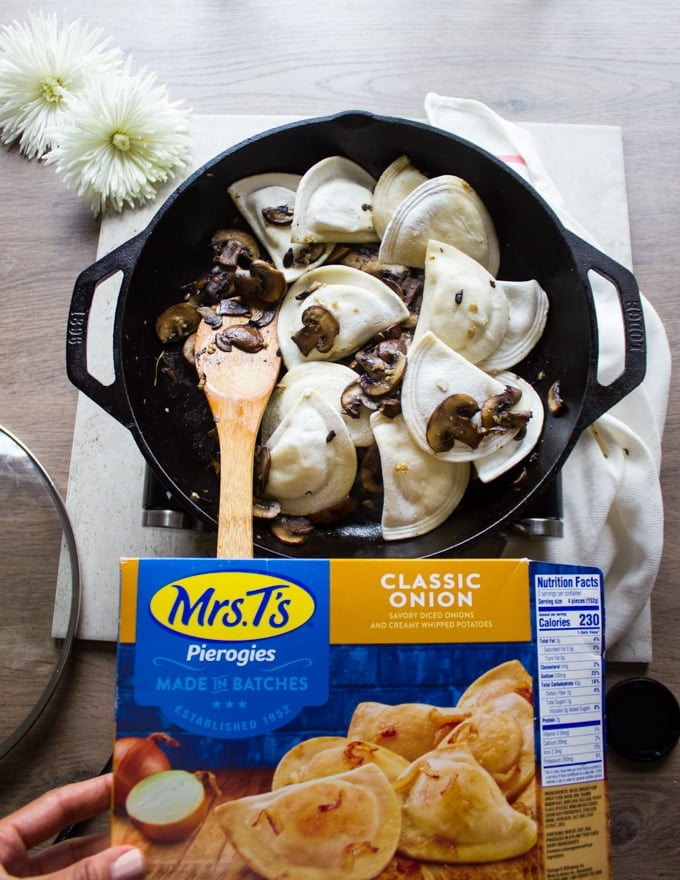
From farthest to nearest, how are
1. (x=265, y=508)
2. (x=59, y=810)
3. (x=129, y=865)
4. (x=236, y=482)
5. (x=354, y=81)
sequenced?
(x=354, y=81) < (x=265, y=508) < (x=236, y=482) < (x=59, y=810) < (x=129, y=865)

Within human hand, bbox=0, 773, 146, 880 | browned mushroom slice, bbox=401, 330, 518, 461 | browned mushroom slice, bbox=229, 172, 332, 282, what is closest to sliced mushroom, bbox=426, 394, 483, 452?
browned mushroom slice, bbox=401, 330, 518, 461

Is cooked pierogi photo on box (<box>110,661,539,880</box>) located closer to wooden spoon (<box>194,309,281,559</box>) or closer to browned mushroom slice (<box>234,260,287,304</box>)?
wooden spoon (<box>194,309,281,559</box>)

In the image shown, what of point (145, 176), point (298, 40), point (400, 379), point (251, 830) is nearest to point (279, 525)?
point (400, 379)

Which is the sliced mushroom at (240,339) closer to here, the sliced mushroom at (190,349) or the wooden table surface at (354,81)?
the sliced mushroom at (190,349)

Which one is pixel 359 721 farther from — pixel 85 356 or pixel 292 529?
pixel 85 356

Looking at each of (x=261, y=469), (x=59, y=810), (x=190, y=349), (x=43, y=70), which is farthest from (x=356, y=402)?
(x=43, y=70)

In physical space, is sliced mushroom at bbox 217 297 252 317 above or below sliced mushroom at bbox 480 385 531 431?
above

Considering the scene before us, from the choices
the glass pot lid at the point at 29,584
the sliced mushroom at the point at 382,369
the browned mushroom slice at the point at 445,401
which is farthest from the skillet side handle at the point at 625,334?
the glass pot lid at the point at 29,584
